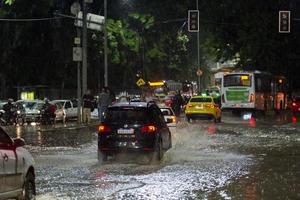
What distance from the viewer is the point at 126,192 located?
40.9 ft

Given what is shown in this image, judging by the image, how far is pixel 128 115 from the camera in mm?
17797

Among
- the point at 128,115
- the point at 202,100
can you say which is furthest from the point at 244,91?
the point at 128,115

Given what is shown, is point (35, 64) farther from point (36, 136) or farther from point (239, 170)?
point (239, 170)

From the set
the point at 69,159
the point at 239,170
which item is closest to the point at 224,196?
the point at 239,170

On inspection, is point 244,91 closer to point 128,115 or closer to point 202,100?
point 202,100

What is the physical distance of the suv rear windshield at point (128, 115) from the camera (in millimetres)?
17625

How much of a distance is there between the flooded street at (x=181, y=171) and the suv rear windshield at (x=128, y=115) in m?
1.10

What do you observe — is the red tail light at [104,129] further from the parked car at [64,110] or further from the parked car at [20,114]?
the parked car at [64,110]

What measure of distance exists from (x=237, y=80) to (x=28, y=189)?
40.2 m

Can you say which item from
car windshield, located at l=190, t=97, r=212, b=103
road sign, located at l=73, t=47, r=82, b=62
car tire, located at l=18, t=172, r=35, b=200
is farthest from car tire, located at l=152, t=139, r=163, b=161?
car windshield, located at l=190, t=97, r=212, b=103

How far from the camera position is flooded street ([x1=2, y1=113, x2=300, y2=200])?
12.5 m

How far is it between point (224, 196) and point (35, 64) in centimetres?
4517

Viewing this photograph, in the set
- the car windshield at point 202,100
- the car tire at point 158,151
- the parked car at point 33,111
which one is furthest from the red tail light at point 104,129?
the car windshield at point 202,100

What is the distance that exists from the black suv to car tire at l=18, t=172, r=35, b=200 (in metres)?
6.59
